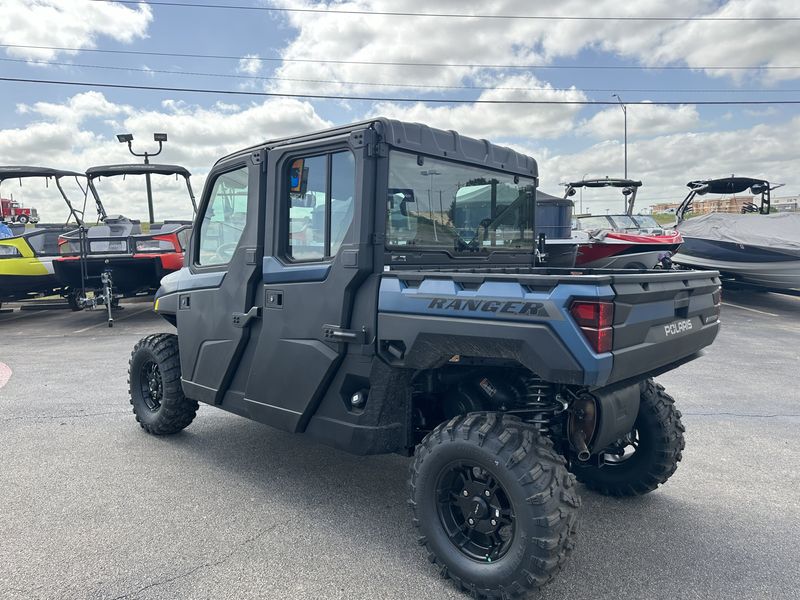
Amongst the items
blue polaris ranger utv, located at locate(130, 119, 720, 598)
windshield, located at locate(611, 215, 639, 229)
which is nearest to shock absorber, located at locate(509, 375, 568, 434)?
blue polaris ranger utv, located at locate(130, 119, 720, 598)

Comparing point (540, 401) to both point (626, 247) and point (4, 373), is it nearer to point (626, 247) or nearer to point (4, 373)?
point (4, 373)

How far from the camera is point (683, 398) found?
6035mm

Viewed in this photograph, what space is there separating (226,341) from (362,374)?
1240 millimetres

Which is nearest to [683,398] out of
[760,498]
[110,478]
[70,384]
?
[760,498]

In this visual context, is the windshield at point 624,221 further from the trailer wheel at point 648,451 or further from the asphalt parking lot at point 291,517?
the trailer wheel at point 648,451

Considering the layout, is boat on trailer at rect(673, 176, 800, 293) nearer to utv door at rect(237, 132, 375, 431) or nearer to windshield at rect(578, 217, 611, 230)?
windshield at rect(578, 217, 611, 230)

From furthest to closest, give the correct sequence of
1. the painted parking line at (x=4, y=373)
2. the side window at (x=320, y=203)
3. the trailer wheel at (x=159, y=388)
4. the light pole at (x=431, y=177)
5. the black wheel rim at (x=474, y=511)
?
the painted parking line at (x=4, y=373), the trailer wheel at (x=159, y=388), the light pole at (x=431, y=177), the side window at (x=320, y=203), the black wheel rim at (x=474, y=511)

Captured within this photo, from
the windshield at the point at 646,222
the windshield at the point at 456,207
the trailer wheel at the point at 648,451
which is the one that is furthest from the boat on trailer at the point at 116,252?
the windshield at the point at 646,222

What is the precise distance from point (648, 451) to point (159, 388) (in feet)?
12.3

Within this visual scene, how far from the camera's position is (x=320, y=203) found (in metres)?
3.40

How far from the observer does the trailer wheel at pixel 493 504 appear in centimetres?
256

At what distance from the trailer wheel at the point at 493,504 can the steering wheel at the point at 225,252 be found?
6.20 ft

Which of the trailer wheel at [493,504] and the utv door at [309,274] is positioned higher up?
the utv door at [309,274]

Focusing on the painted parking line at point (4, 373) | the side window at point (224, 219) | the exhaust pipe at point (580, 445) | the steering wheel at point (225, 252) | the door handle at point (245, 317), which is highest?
the side window at point (224, 219)
